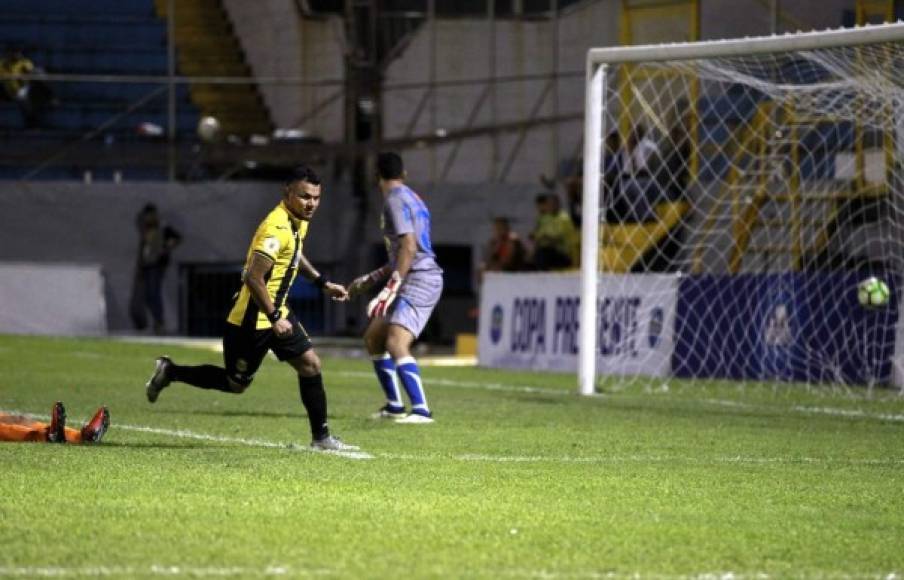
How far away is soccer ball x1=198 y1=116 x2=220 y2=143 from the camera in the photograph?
30.2 metres

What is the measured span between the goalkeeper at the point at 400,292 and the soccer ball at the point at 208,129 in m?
16.8

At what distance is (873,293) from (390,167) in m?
6.62

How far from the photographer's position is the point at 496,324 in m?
23.5

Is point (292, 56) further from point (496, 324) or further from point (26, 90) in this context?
point (496, 324)

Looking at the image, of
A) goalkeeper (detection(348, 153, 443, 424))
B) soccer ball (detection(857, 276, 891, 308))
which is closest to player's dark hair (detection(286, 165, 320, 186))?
goalkeeper (detection(348, 153, 443, 424))

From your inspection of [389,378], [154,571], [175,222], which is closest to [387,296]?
[389,378]

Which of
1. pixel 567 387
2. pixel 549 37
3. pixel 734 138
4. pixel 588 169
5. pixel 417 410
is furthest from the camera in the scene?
pixel 549 37

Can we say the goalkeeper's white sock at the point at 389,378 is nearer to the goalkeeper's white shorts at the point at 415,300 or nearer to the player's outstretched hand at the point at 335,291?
the goalkeeper's white shorts at the point at 415,300

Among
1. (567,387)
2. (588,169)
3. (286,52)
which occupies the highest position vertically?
(286,52)

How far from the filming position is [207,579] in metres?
6.40

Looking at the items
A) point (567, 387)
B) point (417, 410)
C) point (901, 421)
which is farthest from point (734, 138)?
point (417, 410)

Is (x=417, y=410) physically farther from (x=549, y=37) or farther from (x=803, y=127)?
(x=549, y=37)

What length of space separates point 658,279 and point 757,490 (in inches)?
457

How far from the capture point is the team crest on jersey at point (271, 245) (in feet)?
35.0
